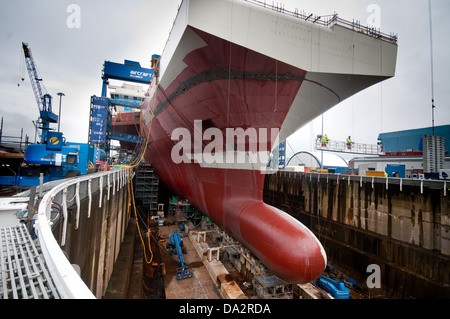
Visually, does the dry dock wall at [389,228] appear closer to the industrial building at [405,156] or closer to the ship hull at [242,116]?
the industrial building at [405,156]

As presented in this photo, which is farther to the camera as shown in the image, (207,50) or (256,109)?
(256,109)

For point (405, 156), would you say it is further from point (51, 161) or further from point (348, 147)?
point (51, 161)

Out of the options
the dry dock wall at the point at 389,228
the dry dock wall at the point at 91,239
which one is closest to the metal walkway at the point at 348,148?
the dry dock wall at the point at 389,228

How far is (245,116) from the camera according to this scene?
214 inches

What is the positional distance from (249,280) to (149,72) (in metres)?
20.0

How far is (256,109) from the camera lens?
524 cm

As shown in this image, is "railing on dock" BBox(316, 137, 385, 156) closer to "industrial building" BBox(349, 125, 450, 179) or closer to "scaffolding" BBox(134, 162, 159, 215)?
"industrial building" BBox(349, 125, 450, 179)

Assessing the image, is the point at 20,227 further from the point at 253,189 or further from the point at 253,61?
the point at 253,189

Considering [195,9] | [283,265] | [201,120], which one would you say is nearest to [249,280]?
[283,265]

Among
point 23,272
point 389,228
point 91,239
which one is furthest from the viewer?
point 389,228

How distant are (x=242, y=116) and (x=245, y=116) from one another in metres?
0.08

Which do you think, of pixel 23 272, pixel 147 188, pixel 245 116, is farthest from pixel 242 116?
pixel 147 188

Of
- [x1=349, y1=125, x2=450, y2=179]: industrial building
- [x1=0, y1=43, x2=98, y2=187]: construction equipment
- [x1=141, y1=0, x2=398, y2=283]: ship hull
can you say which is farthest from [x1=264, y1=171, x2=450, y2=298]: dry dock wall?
[x1=0, y1=43, x2=98, y2=187]: construction equipment

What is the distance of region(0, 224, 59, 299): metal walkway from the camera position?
1.14 metres
